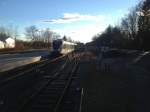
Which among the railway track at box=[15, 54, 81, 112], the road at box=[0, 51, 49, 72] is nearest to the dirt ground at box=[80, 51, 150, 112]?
the railway track at box=[15, 54, 81, 112]

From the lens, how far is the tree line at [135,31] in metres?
66.5

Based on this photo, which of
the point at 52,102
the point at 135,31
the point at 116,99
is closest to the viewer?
the point at 52,102

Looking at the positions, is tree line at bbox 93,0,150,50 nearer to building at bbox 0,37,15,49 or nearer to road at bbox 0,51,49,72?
road at bbox 0,51,49,72

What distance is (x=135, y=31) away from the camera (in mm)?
110625

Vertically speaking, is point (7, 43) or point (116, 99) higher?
point (7, 43)

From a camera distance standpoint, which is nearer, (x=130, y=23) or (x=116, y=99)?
(x=116, y=99)

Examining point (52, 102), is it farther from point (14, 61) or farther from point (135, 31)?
point (135, 31)

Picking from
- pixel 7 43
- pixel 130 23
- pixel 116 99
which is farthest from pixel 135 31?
pixel 116 99

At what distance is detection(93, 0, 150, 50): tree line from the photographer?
66.5 metres

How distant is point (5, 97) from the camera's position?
16781mm

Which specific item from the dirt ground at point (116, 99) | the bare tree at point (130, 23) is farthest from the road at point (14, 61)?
the bare tree at point (130, 23)

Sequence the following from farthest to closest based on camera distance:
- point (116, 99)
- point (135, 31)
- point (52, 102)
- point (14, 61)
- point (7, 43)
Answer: point (7, 43) < point (135, 31) < point (14, 61) < point (116, 99) < point (52, 102)

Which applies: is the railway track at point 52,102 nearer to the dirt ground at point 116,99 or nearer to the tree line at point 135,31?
the dirt ground at point 116,99

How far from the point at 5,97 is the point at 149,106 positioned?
7.04 meters
